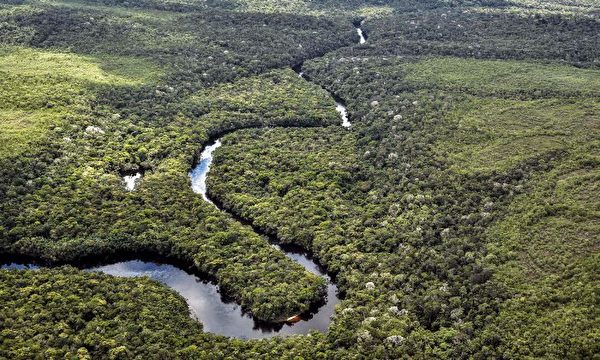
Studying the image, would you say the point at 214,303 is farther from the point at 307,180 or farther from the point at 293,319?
the point at 307,180

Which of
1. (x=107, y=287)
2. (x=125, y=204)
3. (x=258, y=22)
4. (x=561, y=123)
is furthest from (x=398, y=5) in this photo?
(x=107, y=287)

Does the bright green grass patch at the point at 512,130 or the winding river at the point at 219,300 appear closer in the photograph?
the winding river at the point at 219,300

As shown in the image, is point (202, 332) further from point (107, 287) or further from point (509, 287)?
point (509, 287)

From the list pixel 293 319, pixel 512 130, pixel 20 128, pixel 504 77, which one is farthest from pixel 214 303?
pixel 504 77

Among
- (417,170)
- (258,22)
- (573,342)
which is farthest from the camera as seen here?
(258,22)

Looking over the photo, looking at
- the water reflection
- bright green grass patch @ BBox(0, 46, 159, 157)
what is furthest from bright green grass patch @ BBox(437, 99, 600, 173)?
bright green grass patch @ BBox(0, 46, 159, 157)

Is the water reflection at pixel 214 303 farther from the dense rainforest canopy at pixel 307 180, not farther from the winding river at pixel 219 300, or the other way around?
the dense rainforest canopy at pixel 307 180

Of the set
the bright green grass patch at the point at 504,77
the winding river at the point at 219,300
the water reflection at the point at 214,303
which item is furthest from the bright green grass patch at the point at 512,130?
the water reflection at the point at 214,303
